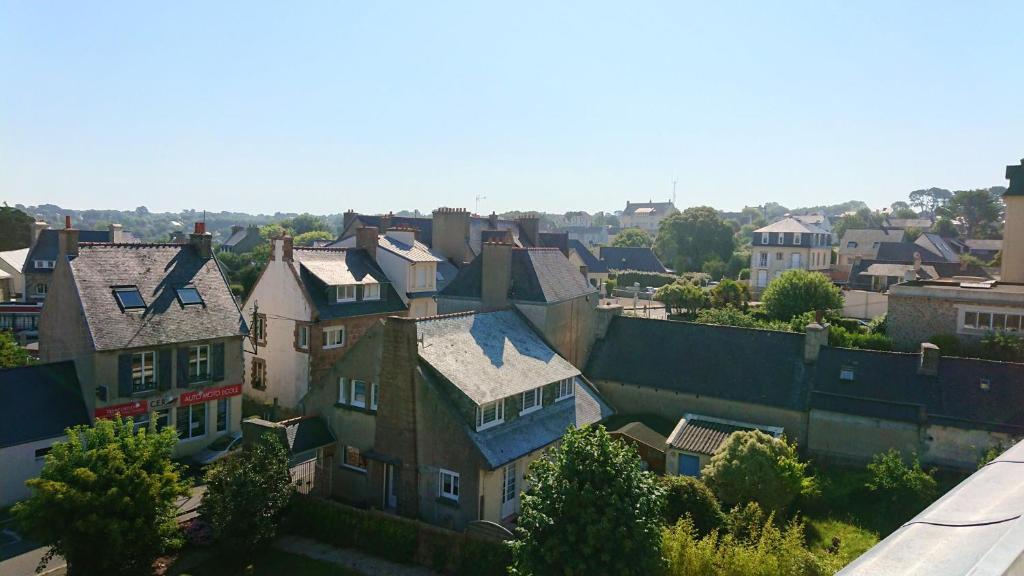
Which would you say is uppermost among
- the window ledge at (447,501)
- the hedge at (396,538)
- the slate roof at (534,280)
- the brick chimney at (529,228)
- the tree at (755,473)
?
the brick chimney at (529,228)

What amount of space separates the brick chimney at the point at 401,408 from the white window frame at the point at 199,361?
40.5ft

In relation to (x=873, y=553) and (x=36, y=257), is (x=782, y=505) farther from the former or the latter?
(x=36, y=257)

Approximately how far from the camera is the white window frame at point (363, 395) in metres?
26.3

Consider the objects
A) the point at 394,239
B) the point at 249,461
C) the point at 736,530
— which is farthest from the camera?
the point at 394,239

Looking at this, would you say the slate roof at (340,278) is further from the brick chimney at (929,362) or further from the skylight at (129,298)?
the brick chimney at (929,362)

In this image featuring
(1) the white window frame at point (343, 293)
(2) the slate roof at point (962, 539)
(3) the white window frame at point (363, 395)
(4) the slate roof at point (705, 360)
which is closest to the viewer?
(2) the slate roof at point (962, 539)

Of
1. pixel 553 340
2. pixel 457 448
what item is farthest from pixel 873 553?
pixel 553 340

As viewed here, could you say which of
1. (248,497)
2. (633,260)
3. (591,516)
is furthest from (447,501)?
(633,260)

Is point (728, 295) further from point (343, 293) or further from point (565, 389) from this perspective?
point (343, 293)

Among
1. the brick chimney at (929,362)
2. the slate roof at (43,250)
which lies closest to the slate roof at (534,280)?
the brick chimney at (929,362)

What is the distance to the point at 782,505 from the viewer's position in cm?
2355

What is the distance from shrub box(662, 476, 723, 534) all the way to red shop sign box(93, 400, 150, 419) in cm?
2317

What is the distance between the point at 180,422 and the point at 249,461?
37.9ft

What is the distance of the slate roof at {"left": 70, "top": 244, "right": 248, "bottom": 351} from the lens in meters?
29.8
